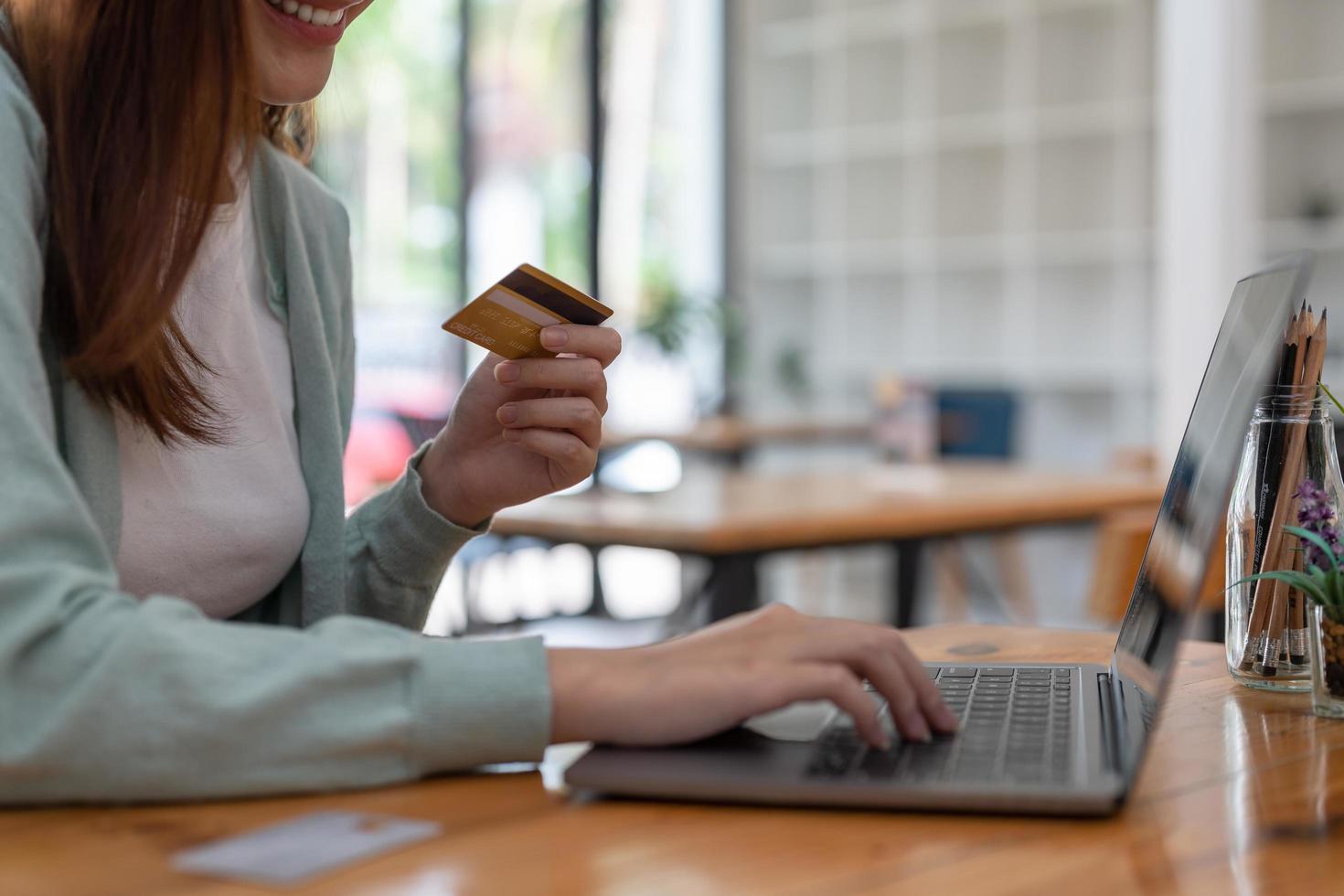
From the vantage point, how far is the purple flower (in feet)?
3.36

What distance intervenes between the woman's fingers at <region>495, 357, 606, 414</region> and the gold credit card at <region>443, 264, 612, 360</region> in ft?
0.03

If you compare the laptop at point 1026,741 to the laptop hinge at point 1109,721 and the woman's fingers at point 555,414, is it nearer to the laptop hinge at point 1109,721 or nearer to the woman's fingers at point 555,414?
the laptop hinge at point 1109,721

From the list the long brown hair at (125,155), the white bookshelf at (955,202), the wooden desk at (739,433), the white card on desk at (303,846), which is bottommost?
the white card on desk at (303,846)

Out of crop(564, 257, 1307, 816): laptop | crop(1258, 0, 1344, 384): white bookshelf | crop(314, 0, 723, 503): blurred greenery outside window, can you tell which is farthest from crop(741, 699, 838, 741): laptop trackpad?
crop(1258, 0, 1344, 384): white bookshelf

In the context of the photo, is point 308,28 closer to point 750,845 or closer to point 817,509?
point 750,845

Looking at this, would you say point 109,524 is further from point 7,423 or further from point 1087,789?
point 1087,789

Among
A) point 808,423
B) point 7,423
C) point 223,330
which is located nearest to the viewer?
point 7,423

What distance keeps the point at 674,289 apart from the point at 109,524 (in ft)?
19.5

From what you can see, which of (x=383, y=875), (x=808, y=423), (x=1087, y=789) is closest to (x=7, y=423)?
(x=383, y=875)

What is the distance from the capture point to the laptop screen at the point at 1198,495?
0.74 metres

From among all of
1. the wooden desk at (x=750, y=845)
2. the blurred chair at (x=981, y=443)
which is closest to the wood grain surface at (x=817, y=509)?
the wooden desk at (x=750, y=845)

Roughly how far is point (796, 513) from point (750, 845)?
6.53ft

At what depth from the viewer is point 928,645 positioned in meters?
1.25

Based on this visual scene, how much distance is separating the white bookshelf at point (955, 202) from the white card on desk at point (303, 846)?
5.53 meters
